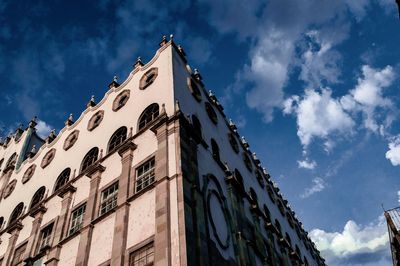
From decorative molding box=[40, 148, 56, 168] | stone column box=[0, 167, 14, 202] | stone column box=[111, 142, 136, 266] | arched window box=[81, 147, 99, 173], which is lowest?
stone column box=[111, 142, 136, 266]

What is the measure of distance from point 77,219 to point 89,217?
2014 millimetres

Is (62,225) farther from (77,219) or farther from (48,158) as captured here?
(48,158)

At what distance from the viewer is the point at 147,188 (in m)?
18.8

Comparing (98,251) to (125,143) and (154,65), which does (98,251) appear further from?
(154,65)

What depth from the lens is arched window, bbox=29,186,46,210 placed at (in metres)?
28.1

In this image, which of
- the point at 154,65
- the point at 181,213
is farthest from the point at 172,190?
the point at 154,65

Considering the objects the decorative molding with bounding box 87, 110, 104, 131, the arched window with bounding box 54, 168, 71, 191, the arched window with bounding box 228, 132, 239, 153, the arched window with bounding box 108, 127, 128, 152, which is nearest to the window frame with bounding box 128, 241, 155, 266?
the arched window with bounding box 108, 127, 128, 152

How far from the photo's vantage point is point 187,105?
78.6 ft

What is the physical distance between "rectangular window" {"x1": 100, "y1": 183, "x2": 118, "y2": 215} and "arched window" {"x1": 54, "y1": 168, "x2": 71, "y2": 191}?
6341 mm

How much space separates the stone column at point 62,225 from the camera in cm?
2088

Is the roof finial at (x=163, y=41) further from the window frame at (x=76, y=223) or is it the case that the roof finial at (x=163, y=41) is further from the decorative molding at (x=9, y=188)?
the decorative molding at (x=9, y=188)

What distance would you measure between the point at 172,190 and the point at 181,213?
1.53m

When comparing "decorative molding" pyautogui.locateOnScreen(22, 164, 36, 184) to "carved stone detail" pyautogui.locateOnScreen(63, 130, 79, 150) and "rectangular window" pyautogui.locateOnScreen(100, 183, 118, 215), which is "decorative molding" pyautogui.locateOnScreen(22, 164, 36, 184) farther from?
"rectangular window" pyautogui.locateOnScreen(100, 183, 118, 215)

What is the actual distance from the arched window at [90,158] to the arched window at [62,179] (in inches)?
67.0
